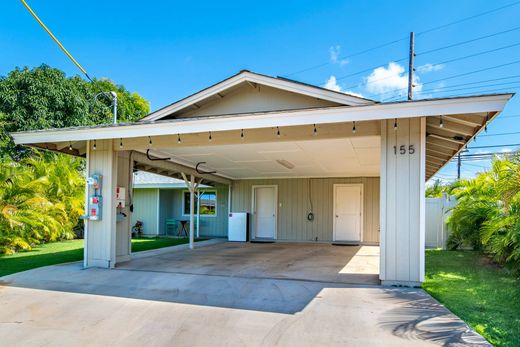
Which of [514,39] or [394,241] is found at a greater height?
[514,39]

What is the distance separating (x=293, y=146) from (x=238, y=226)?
6.67 metres

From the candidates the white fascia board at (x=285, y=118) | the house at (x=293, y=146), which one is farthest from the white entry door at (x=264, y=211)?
the white fascia board at (x=285, y=118)

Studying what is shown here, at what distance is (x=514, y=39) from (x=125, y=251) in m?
15.6

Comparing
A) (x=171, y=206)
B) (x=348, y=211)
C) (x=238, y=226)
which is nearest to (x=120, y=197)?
(x=238, y=226)

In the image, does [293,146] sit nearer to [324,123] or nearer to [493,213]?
[324,123]

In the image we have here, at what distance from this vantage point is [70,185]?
11477 millimetres

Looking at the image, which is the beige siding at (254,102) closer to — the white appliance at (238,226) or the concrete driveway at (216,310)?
the concrete driveway at (216,310)

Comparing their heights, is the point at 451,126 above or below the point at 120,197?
above

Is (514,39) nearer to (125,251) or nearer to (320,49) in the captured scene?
(320,49)

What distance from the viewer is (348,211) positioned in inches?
506

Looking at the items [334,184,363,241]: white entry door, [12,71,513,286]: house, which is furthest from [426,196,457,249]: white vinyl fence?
[334,184,363,241]: white entry door

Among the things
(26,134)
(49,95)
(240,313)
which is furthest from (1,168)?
(49,95)

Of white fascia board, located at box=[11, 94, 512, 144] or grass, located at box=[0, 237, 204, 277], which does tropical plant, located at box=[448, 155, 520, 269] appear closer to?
white fascia board, located at box=[11, 94, 512, 144]

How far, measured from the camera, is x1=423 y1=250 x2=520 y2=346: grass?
3.53 m
